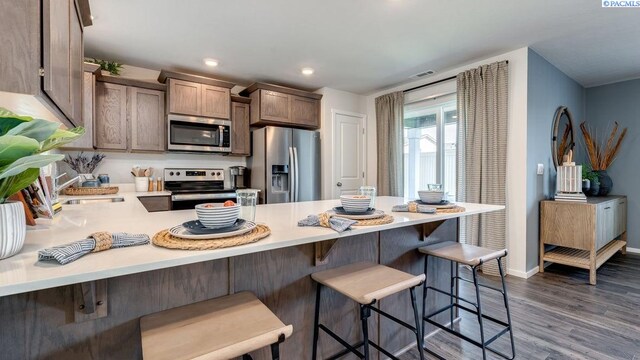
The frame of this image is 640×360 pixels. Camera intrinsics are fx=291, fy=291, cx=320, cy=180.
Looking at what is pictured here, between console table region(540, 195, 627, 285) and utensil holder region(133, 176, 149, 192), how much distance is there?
4.59 m

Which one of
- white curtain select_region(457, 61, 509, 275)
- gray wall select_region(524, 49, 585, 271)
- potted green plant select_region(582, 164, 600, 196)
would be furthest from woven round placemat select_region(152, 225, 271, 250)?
potted green plant select_region(582, 164, 600, 196)

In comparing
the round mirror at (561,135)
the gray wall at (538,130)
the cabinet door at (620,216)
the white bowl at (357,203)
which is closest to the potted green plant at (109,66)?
the white bowl at (357,203)

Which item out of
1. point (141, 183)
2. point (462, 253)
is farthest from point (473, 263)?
point (141, 183)

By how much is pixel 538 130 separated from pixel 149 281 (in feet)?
12.7

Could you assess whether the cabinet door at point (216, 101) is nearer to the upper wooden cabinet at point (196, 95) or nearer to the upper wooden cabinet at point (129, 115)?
the upper wooden cabinet at point (196, 95)

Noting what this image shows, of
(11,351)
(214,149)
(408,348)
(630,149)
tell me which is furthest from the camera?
(630,149)

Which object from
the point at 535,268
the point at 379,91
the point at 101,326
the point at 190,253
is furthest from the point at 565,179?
the point at 101,326

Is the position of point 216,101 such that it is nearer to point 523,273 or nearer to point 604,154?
point 523,273

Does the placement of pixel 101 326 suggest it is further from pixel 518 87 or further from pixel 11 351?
pixel 518 87

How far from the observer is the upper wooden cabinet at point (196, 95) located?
11.1 feet

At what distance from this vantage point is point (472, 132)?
3408 millimetres

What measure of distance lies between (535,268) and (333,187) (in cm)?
267

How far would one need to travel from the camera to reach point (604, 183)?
402cm

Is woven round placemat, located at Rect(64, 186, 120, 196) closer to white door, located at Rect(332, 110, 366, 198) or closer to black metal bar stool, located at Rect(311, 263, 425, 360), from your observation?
black metal bar stool, located at Rect(311, 263, 425, 360)
